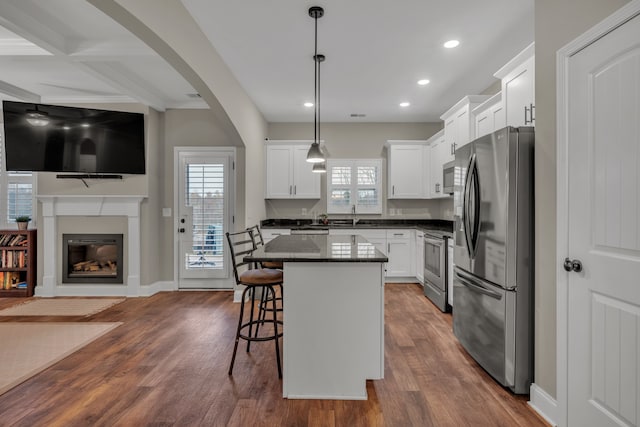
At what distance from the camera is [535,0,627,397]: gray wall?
192cm

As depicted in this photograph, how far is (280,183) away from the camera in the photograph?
5719 millimetres

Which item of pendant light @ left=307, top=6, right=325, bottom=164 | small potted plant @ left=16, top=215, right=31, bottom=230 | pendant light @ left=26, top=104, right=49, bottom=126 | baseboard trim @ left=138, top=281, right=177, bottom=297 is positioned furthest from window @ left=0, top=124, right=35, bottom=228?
pendant light @ left=307, top=6, right=325, bottom=164

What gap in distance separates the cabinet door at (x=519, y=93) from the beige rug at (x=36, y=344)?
4250mm

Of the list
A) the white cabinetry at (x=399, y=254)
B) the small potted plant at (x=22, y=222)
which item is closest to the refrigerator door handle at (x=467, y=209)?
the white cabinetry at (x=399, y=254)

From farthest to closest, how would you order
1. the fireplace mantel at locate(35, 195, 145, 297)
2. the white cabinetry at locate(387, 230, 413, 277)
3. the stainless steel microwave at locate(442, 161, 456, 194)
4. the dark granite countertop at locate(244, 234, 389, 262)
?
the white cabinetry at locate(387, 230, 413, 277)
the fireplace mantel at locate(35, 195, 145, 297)
the stainless steel microwave at locate(442, 161, 456, 194)
the dark granite countertop at locate(244, 234, 389, 262)

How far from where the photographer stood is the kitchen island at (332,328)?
2.16 meters

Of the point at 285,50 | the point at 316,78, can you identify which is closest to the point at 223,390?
the point at 285,50

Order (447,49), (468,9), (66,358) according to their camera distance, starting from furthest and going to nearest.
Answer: (447,49) → (66,358) → (468,9)

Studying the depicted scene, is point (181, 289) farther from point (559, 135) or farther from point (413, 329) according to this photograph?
point (559, 135)

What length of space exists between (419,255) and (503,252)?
2.94m

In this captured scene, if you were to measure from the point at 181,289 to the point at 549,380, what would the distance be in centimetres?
458

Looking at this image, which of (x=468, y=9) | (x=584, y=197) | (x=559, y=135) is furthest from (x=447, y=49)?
(x=584, y=197)

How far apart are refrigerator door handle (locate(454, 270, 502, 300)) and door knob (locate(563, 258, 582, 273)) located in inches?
21.7

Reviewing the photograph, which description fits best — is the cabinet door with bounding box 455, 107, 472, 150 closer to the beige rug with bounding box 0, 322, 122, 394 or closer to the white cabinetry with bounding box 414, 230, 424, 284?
the white cabinetry with bounding box 414, 230, 424, 284
